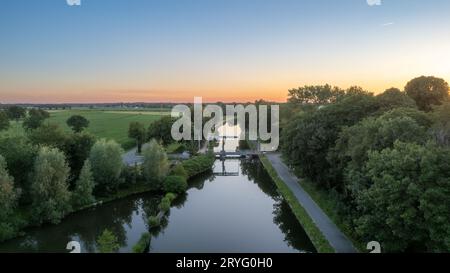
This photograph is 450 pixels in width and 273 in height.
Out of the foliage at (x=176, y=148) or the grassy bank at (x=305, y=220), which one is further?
the foliage at (x=176, y=148)

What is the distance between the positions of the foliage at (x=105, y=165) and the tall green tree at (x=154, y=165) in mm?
2805

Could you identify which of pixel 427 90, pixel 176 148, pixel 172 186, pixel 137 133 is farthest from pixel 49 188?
pixel 427 90

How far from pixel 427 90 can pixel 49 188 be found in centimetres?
3182

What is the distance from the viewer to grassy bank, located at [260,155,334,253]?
16.4 meters

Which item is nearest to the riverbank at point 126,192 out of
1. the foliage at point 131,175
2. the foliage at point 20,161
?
the foliage at point 131,175

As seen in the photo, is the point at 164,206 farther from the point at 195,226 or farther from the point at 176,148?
the point at 176,148

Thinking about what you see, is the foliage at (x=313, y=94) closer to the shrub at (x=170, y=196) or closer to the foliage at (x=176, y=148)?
the foliage at (x=176, y=148)

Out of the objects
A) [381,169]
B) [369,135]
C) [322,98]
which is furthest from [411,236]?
[322,98]

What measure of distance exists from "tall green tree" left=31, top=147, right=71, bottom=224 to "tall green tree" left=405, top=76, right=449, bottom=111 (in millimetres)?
30071

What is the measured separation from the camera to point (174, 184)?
28.6 metres

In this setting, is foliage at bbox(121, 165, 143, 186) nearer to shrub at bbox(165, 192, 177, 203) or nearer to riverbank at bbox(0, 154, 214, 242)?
riverbank at bbox(0, 154, 214, 242)

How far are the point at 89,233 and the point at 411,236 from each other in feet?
51.5

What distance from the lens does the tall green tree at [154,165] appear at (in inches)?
1161

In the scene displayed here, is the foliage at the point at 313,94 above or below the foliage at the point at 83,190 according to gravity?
above
